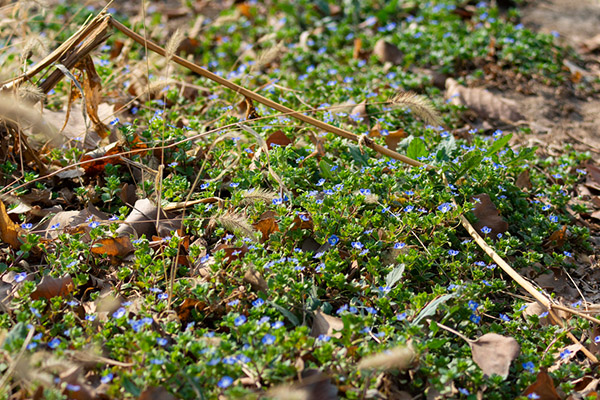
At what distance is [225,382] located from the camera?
210 centimetres

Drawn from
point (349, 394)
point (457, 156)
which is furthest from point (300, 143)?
point (349, 394)

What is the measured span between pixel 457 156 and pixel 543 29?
9.85ft

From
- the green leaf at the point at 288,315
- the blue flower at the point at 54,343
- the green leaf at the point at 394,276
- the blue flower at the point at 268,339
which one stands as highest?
the blue flower at the point at 54,343

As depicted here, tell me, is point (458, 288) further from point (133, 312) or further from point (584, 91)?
point (584, 91)

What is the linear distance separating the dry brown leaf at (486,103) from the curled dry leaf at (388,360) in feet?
8.97

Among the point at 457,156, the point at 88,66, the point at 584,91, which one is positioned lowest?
the point at 584,91

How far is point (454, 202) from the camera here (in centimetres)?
306

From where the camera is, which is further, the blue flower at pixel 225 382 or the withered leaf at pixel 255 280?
the withered leaf at pixel 255 280

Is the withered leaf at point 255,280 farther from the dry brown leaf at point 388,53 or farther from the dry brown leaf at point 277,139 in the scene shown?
the dry brown leaf at point 388,53

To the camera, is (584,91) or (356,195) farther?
(584,91)

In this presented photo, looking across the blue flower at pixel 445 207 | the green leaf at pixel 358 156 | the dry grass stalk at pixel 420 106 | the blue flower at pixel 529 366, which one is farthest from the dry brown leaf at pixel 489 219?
the blue flower at pixel 529 366

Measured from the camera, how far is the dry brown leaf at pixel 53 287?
8.41 ft

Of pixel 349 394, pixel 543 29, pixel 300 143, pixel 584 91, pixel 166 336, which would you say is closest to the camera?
pixel 349 394

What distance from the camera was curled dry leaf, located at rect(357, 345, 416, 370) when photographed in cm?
212
